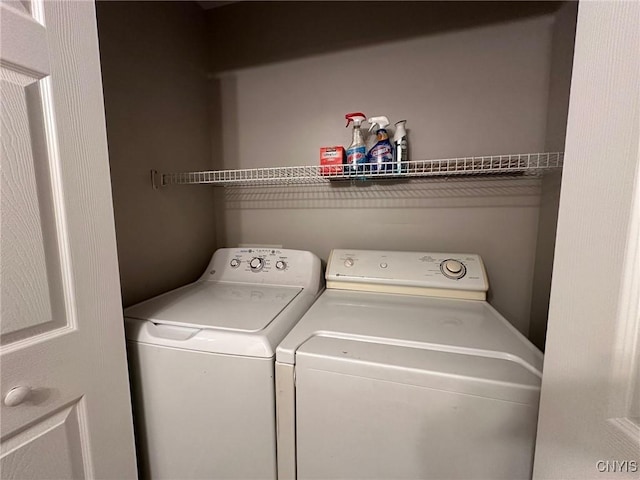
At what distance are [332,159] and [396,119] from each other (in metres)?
0.42

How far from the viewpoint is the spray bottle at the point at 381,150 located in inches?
49.3

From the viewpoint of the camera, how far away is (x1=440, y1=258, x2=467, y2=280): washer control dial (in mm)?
1221

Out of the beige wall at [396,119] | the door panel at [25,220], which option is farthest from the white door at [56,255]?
the beige wall at [396,119]

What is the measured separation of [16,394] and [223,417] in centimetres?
49

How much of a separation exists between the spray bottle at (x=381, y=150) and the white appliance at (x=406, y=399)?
2.16ft

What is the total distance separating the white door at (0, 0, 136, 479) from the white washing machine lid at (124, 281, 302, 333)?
232 mm

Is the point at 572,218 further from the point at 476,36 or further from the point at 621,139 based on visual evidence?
the point at 476,36

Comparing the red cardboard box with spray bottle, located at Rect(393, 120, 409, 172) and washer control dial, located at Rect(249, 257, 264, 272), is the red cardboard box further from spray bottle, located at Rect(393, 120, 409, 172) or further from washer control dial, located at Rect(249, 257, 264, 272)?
washer control dial, located at Rect(249, 257, 264, 272)

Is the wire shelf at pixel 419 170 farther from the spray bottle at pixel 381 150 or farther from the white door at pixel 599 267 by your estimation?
the white door at pixel 599 267

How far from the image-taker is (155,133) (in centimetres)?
132

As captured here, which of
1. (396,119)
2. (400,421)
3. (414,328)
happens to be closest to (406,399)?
(400,421)

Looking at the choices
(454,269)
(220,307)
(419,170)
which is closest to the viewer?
(220,307)

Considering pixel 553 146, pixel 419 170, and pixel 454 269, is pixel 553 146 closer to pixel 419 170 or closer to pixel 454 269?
pixel 419 170

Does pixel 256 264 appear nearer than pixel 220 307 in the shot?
No
